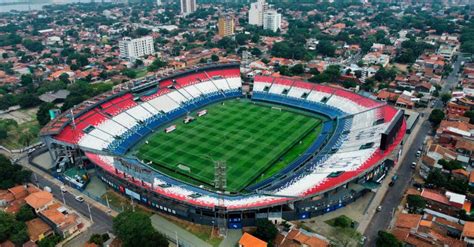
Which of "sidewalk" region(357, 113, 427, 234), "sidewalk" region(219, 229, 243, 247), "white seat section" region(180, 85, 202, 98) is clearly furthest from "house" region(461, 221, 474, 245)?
"white seat section" region(180, 85, 202, 98)

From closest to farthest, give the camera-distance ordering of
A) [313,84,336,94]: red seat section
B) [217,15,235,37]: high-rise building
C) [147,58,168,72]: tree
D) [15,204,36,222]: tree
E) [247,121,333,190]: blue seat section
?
[15,204,36,222]: tree → [247,121,333,190]: blue seat section → [313,84,336,94]: red seat section → [147,58,168,72]: tree → [217,15,235,37]: high-rise building

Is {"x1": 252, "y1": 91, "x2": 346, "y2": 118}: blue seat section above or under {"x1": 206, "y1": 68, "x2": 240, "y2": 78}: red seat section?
under

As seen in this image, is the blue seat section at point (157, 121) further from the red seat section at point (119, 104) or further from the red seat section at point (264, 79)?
the red seat section at point (264, 79)

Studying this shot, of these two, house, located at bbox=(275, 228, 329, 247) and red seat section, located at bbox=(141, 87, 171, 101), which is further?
red seat section, located at bbox=(141, 87, 171, 101)

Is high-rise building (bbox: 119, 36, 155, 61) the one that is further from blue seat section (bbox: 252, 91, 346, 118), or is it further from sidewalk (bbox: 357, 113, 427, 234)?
sidewalk (bbox: 357, 113, 427, 234)

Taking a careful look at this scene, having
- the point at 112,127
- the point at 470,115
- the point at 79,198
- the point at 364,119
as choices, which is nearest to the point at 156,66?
the point at 112,127

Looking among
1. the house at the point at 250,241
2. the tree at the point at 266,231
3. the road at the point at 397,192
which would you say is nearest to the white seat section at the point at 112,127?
the house at the point at 250,241

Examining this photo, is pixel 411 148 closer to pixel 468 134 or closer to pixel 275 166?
pixel 468 134
